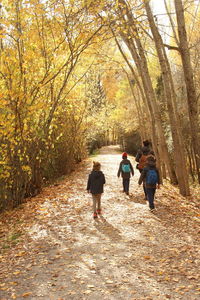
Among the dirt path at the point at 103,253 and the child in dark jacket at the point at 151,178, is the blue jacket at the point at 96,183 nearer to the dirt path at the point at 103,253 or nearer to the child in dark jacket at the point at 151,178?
the dirt path at the point at 103,253

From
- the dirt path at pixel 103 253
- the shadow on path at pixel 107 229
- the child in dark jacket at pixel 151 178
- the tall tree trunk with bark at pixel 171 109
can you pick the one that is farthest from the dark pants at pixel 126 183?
the shadow on path at pixel 107 229

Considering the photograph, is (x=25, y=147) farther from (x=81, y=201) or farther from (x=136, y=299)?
(x=136, y=299)

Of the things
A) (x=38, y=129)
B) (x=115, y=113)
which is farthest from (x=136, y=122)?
(x=38, y=129)

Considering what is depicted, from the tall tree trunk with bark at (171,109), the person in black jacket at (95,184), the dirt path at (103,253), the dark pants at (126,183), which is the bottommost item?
the dirt path at (103,253)

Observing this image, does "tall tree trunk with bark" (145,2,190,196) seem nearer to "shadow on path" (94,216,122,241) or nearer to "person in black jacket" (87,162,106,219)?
"person in black jacket" (87,162,106,219)

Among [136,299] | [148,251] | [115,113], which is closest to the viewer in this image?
[136,299]

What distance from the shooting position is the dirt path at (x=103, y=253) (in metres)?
4.70

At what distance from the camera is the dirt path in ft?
15.4

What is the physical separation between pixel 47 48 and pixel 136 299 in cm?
824

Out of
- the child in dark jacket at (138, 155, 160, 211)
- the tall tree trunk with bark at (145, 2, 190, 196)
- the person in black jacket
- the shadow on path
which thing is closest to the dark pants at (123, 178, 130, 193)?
the child in dark jacket at (138, 155, 160, 211)

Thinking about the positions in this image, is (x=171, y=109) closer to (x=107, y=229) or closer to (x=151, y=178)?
(x=151, y=178)

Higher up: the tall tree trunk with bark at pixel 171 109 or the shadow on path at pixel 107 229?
the tall tree trunk with bark at pixel 171 109

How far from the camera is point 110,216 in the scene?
8641mm

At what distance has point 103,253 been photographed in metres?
6.03
